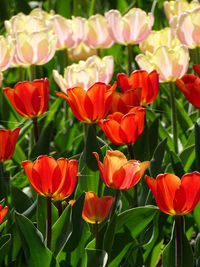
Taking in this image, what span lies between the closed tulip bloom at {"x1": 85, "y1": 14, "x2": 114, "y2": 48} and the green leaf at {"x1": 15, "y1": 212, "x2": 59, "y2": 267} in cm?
127

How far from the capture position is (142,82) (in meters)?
1.79

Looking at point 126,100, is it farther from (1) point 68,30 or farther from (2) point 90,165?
(1) point 68,30

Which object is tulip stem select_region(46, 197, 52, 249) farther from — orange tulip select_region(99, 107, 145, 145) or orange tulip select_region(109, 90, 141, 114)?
orange tulip select_region(109, 90, 141, 114)

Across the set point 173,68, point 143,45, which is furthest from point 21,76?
point 173,68

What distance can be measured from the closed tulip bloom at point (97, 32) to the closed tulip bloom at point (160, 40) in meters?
0.25

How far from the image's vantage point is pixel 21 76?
2604mm

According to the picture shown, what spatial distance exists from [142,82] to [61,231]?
542 mm

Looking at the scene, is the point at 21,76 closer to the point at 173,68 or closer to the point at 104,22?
the point at 104,22

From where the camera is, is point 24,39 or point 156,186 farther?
point 24,39

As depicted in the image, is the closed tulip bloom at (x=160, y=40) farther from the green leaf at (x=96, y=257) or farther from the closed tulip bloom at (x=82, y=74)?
the green leaf at (x=96, y=257)

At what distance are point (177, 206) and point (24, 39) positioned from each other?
111 centimetres

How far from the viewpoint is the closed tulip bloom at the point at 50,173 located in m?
1.34

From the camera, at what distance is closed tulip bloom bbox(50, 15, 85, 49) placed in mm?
2447

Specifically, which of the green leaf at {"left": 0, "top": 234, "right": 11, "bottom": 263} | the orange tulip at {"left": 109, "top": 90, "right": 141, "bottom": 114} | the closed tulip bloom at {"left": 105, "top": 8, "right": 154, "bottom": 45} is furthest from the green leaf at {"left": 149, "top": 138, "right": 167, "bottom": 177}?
the closed tulip bloom at {"left": 105, "top": 8, "right": 154, "bottom": 45}
